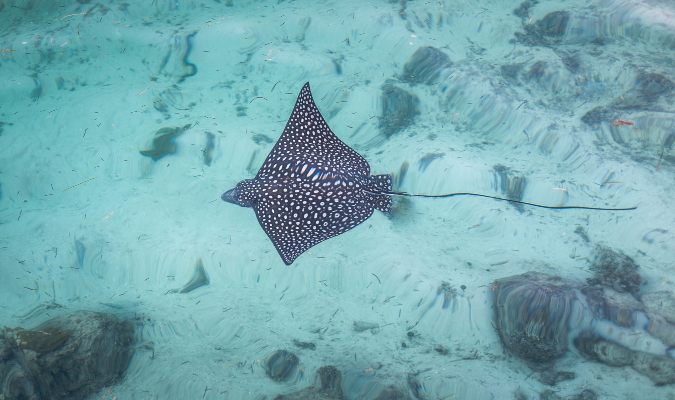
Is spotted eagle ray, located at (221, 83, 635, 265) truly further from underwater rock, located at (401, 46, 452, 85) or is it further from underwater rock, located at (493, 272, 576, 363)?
underwater rock, located at (401, 46, 452, 85)

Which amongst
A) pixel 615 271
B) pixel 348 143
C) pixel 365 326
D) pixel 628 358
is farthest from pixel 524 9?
pixel 365 326

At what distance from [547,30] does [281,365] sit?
23.2ft

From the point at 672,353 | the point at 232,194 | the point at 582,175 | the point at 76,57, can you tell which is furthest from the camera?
the point at 76,57

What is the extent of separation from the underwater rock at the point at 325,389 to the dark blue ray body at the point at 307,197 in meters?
1.28

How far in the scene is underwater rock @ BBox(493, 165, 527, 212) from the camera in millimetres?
5152

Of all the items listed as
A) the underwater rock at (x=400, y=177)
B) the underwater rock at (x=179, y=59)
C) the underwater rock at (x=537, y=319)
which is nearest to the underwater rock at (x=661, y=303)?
the underwater rock at (x=537, y=319)

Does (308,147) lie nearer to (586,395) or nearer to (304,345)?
(304,345)

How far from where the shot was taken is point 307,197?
4.41m

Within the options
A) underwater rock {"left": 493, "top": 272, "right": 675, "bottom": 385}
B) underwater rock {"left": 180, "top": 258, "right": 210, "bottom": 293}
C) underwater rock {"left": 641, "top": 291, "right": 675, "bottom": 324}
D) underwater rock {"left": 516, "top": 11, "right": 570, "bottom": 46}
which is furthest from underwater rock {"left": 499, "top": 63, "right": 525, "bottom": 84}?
underwater rock {"left": 180, "top": 258, "right": 210, "bottom": 293}

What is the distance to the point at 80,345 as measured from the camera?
407 cm

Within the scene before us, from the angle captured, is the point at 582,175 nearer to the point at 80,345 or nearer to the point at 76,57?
the point at 80,345

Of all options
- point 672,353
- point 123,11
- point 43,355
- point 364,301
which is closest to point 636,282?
point 672,353

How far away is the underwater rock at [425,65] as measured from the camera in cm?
645

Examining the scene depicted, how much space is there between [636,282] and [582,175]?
1.61 m
